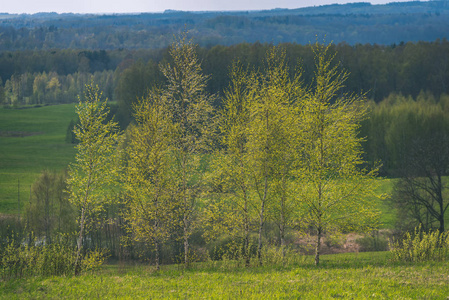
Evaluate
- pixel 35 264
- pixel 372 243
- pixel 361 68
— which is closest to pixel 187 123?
pixel 35 264

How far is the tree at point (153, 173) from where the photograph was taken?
23719 millimetres

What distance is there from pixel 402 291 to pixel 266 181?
980 centimetres

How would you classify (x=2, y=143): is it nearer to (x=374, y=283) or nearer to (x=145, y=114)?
(x=145, y=114)

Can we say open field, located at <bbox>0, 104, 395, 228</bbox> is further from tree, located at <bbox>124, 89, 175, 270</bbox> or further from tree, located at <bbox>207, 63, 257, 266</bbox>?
tree, located at <bbox>124, 89, 175, 270</bbox>

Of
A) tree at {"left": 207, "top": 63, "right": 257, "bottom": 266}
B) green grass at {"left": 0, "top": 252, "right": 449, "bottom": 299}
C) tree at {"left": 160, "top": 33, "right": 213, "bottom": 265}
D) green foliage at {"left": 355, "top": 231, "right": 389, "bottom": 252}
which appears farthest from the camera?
green foliage at {"left": 355, "top": 231, "right": 389, "bottom": 252}

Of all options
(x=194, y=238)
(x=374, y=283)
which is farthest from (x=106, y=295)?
(x=194, y=238)

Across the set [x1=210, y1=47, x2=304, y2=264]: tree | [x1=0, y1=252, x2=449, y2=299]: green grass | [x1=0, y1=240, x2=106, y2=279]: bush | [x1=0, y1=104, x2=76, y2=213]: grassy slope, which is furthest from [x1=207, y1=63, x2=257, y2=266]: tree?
[x1=0, y1=104, x2=76, y2=213]: grassy slope

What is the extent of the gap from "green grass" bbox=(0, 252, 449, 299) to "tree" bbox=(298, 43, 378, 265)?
265cm

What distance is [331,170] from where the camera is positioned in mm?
22516

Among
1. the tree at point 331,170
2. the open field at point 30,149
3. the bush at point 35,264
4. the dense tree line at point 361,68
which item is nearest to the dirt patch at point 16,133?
the open field at point 30,149

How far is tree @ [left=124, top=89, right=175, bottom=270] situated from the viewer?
23.7 meters

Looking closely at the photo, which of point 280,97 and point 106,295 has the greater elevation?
point 280,97

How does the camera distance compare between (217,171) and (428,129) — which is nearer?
(217,171)

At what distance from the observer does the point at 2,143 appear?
103 meters
